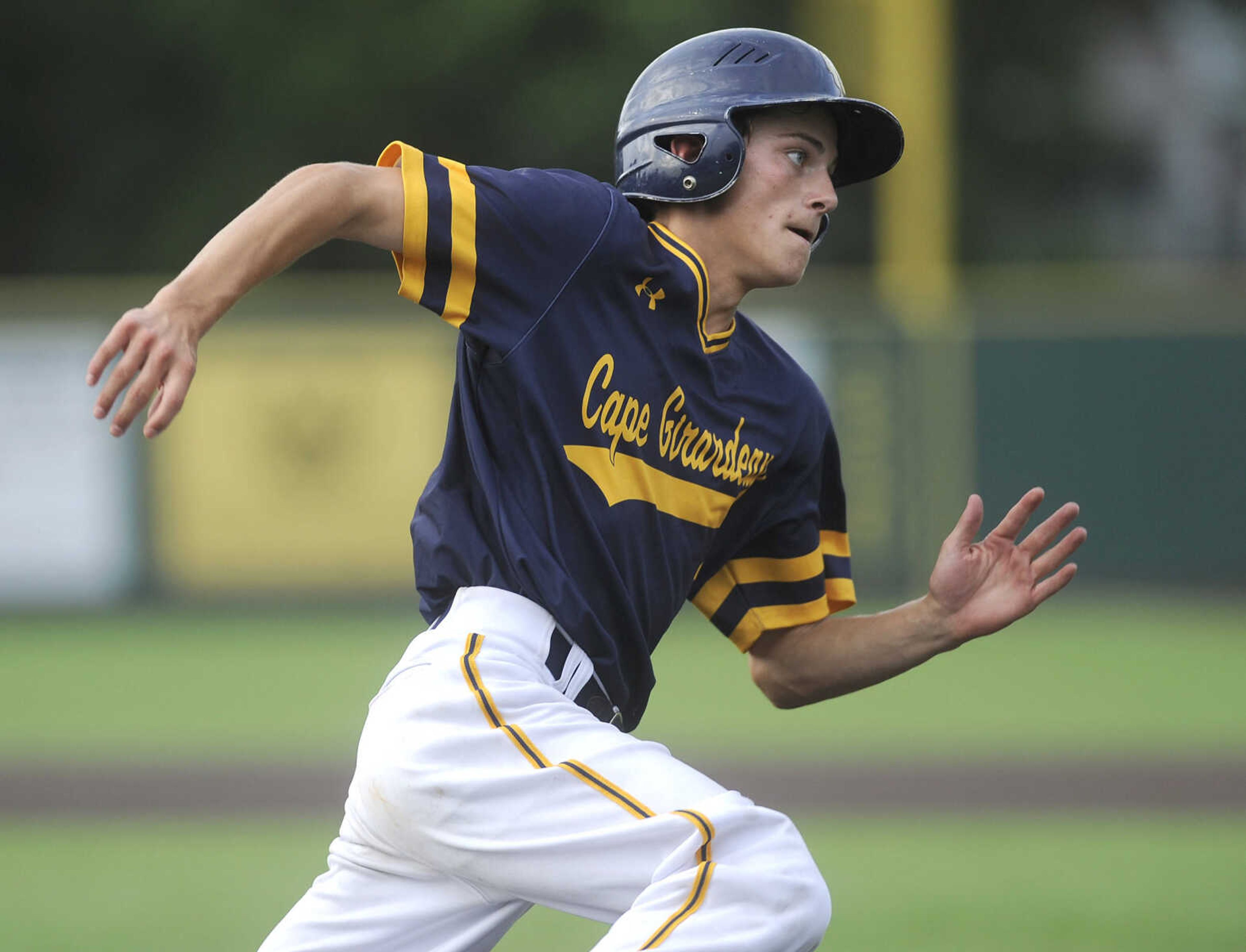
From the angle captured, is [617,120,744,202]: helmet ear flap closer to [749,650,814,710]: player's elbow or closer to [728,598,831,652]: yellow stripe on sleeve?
[728,598,831,652]: yellow stripe on sleeve

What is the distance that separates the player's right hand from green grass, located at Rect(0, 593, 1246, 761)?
580cm

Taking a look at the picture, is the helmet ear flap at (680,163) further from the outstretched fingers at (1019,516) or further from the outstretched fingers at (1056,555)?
the outstretched fingers at (1056,555)

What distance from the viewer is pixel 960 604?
3898mm

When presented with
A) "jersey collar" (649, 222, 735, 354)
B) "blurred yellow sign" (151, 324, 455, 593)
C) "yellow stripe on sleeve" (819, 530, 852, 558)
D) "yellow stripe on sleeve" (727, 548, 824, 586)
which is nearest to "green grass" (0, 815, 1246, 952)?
"yellow stripe on sleeve" (819, 530, 852, 558)

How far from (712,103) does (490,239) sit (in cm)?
62

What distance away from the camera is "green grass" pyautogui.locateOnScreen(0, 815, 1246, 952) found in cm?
564

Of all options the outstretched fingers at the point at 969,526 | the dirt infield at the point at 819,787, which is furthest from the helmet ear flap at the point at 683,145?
the dirt infield at the point at 819,787

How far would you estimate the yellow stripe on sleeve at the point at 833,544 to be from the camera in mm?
4223

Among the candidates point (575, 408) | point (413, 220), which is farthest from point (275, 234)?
point (575, 408)

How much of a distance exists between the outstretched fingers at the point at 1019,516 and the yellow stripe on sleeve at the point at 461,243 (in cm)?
118

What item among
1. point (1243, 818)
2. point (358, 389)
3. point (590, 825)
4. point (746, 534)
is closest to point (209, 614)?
point (358, 389)

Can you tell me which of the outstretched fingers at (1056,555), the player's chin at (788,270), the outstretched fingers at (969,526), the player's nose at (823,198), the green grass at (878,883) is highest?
the player's nose at (823,198)

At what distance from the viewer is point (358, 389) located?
13.6m

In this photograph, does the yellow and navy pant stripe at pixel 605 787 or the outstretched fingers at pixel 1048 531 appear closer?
the yellow and navy pant stripe at pixel 605 787
